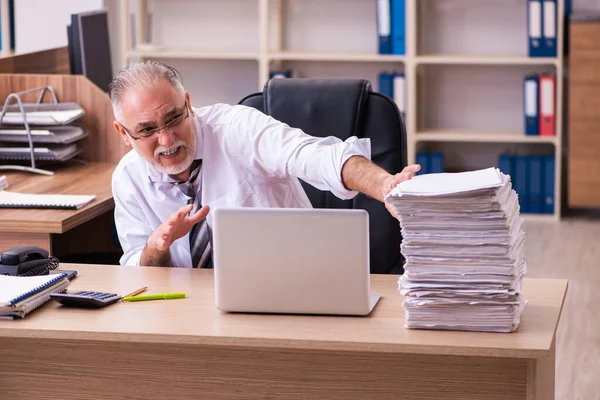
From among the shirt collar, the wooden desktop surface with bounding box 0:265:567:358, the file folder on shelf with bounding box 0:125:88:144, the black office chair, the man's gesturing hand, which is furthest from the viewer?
the file folder on shelf with bounding box 0:125:88:144

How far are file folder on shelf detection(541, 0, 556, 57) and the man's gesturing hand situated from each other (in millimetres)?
3596

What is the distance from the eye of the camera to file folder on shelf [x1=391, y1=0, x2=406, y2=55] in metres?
5.40

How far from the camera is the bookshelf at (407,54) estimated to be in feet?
18.1

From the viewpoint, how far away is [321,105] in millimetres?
2566

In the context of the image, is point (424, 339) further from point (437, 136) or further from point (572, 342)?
point (437, 136)

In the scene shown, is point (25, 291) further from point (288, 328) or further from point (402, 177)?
point (402, 177)

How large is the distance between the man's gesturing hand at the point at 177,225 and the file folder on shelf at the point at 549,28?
360 centimetres

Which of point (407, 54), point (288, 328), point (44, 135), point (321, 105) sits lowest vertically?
point (288, 328)

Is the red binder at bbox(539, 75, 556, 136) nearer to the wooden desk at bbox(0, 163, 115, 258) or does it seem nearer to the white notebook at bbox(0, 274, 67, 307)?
the wooden desk at bbox(0, 163, 115, 258)

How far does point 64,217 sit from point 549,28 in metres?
3.43

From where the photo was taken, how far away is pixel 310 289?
5.72 feet

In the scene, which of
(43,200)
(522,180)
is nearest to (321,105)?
(43,200)

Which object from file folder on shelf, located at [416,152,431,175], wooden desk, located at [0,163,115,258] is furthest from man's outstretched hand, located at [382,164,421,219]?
file folder on shelf, located at [416,152,431,175]

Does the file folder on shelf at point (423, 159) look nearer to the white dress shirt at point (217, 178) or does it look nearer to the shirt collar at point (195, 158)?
the white dress shirt at point (217, 178)
